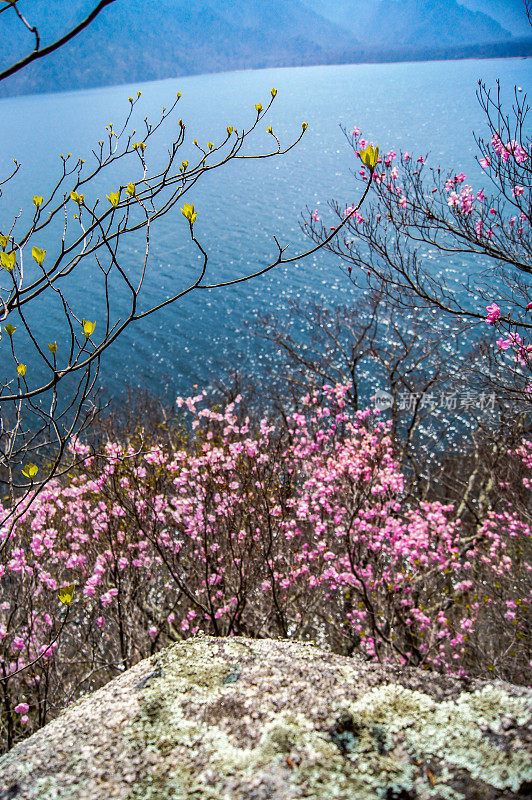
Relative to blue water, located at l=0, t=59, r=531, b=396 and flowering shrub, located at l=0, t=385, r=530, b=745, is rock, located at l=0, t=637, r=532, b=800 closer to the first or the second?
blue water, located at l=0, t=59, r=531, b=396

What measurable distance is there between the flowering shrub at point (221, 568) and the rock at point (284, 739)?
329 centimetres

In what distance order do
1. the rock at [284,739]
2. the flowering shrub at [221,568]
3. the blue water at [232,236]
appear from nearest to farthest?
the rock at [284,739] < the flowering shrub at [221,568] < the blue water at [232,236]

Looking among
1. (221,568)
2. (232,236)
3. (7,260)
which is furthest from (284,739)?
(232,236)

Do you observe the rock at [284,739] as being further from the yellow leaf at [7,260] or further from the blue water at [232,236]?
the blue water at [232,236]

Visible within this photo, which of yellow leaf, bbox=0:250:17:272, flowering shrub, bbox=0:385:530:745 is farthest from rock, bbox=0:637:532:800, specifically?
flowering shrub, bbox=0:385:530:745

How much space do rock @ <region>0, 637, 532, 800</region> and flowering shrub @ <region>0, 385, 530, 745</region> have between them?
329cm

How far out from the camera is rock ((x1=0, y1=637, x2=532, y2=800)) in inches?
87.5

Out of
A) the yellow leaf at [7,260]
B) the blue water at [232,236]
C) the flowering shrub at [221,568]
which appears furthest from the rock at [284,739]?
the flowering shrub at [221,568]

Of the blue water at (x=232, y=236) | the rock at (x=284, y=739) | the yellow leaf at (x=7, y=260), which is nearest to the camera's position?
the yellow leaf at (x=7, y=260)

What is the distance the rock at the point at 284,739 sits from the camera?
2223 mm

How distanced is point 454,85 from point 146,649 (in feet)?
613

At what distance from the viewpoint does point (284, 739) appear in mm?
2535

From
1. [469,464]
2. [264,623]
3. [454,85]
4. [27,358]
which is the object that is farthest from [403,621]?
[454,85]

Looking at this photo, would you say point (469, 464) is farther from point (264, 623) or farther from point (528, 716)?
point (528, 716)
